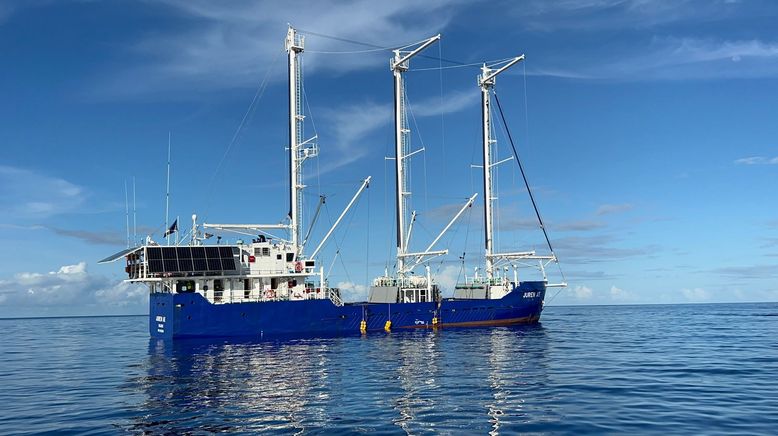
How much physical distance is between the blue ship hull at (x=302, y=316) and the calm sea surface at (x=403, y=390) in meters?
6.38

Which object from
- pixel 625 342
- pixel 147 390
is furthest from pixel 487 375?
pixel 625 342

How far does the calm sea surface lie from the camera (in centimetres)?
1780

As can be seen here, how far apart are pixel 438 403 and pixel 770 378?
1626cm

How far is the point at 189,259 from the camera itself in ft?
162

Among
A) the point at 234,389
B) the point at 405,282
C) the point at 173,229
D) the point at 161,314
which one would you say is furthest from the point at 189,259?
the point at 234,389

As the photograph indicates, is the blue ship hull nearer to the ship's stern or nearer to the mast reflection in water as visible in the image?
the ship's stern

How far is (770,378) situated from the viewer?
26422 mm

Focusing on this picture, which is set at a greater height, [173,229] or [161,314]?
[173,229]

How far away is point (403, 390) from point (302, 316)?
96.2 ft

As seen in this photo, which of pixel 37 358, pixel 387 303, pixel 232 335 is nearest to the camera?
pixel 37 358

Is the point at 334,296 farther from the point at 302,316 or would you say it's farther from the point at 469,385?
the point at 469,385

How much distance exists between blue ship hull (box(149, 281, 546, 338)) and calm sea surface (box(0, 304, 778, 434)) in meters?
6.38

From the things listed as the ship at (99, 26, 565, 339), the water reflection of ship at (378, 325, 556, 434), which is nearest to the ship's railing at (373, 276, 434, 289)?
the ship at (99, 26, 565, 339)

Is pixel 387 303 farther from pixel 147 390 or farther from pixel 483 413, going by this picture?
→ pixel 483 413
